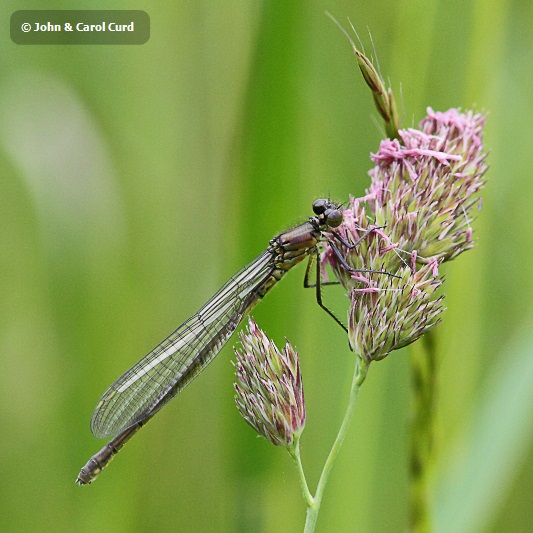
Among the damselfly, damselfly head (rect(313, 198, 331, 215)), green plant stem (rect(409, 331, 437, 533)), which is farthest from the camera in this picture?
the damselfly

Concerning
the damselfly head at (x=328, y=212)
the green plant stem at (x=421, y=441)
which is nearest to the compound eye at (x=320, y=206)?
the damselfly head at (x=328, y=212)

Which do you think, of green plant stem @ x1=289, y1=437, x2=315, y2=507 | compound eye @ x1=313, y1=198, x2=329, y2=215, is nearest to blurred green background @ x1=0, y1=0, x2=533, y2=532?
compound eye @ x1=313, y1=198, x2=329, y2=215

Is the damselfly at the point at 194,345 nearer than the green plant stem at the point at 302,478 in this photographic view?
No

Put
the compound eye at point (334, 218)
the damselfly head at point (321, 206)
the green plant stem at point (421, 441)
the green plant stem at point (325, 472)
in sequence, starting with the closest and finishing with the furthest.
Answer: the green plant stem at point (325, 472), the green plant stem at point (421, 441), the compound eye at point (334, 218), the damselfly head at point (321, 206)

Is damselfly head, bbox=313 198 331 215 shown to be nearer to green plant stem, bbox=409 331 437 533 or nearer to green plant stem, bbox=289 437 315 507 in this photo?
green plant stem, bbox=409 331 437 533

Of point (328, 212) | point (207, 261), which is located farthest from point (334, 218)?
point (207, 261)

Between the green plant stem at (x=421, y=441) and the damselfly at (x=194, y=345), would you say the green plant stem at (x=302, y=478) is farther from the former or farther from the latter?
the damselfly at (x=194, y=345)

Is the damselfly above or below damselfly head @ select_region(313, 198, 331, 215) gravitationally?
below

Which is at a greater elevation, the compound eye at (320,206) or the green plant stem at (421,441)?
the compound eye at (320,206)
